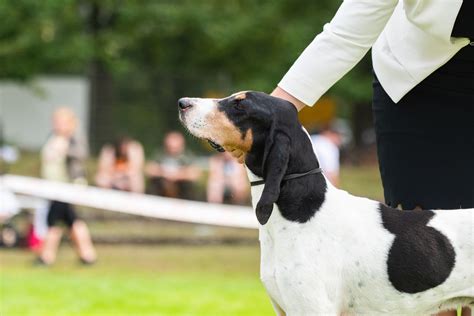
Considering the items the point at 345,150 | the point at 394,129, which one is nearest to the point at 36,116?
the point at 345,150

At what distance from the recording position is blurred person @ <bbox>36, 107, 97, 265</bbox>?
496 inches

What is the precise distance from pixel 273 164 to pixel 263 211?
17 cm

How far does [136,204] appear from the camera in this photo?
14.5 metres

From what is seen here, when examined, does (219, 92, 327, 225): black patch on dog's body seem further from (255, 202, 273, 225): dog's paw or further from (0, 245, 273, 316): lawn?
(0, 245, 273, 316): lawn

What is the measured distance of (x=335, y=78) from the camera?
407cm

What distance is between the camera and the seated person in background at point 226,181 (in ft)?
53.9

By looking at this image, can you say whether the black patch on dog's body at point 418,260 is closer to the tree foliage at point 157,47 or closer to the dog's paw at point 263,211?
the dog's paw at point 263,211

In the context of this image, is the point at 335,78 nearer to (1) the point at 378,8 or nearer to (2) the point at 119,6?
(1) the point at 378,8

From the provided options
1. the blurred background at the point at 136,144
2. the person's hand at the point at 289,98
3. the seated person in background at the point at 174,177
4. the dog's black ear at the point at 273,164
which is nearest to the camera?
the dog's black ear at the point at 273,164

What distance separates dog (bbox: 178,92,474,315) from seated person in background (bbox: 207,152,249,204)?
12.3 meters

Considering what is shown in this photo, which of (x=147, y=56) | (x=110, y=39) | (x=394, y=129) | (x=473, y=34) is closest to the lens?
(x=473, y=34)

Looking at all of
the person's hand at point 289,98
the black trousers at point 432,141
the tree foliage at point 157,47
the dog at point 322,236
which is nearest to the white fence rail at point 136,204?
the tree foliage at point 157,47

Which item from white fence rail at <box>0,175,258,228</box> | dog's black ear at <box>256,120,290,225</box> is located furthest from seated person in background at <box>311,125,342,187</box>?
dog's black ear at <box>256,120,290,225</box>

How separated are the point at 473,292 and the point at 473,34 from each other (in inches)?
38.5
